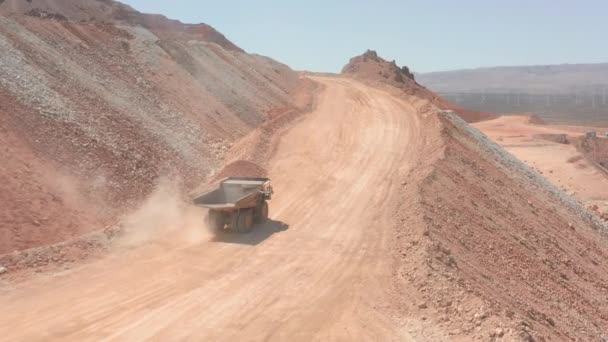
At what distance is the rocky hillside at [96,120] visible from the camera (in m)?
15.4

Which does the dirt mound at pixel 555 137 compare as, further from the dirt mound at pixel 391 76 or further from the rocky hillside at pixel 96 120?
the rocky hillside at pixel 96 120

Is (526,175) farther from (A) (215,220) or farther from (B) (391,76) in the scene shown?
(B) (391,76)

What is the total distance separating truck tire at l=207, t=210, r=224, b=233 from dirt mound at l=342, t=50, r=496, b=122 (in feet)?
128

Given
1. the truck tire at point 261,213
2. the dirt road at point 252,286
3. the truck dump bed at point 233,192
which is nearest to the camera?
the dirt road at point 252,286

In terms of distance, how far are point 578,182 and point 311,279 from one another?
32410 mm

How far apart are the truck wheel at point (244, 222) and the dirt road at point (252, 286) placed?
286 mm

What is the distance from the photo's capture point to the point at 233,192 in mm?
16859

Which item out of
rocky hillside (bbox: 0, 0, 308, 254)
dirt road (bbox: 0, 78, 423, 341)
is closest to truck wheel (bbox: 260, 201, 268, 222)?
dirt road (bbox: 0, 78, 423, 341)

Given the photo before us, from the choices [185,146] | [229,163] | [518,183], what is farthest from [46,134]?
[518,183]

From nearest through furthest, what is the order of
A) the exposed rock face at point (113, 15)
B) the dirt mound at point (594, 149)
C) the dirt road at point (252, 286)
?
the dirt road at point (252, 286), the dirt mound at point (594, 149), the exposed rock face at point (113, 15)

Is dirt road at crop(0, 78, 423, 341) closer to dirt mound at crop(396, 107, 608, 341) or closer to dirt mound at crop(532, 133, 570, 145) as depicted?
dirt mound at crop(396, 107, 608, 341)

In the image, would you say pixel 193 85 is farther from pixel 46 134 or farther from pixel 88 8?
pixel 88 8

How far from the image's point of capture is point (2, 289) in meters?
11.7

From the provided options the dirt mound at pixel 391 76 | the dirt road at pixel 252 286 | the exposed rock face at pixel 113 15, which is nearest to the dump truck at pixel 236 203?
the dirt road at pixel 252 286
